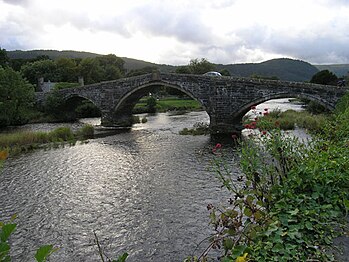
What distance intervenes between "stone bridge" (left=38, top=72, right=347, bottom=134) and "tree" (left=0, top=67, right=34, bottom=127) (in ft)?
28.4

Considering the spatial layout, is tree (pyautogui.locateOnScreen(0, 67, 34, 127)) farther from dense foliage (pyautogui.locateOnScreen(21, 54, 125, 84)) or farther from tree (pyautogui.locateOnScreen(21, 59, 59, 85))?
tree (pyautogui.locateOnScreen(21, 59, 59, 85))

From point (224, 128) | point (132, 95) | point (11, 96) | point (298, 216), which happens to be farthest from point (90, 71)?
point (298, 216)

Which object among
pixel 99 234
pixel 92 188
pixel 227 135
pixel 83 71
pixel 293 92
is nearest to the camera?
pixel 99 234

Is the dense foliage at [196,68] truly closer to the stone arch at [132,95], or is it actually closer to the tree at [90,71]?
the tree at [90,71]

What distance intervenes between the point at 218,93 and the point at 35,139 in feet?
52.9

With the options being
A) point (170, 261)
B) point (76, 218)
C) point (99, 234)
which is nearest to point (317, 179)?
point (170, 261)

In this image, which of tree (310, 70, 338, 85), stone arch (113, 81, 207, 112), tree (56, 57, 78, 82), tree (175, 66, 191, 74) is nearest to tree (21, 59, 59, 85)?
tree (56, 57, 78, 82)

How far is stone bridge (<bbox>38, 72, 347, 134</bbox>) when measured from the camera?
23891 mm

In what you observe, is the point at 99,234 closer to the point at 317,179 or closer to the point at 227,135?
the point at 317,179

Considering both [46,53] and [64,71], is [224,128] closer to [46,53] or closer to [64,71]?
[64,71]

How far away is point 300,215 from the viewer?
4902mm

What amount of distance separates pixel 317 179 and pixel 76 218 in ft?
25.6

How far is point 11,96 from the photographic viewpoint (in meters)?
36.5

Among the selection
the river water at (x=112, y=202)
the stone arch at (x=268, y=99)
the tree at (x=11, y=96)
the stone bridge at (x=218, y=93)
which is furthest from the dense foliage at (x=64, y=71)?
the river water at (x=112, y=202)
